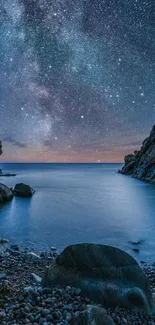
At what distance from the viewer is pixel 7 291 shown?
3777mm

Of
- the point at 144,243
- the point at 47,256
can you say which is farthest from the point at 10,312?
the point at 144,243

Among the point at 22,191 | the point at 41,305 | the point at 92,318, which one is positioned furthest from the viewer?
the point at 22,191

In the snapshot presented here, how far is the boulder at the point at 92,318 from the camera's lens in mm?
2773

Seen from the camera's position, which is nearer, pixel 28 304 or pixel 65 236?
pixel 28 304

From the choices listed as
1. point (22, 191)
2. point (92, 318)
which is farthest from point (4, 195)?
point (92, 318)

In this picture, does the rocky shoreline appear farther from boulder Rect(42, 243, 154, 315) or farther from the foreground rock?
the foreground rock

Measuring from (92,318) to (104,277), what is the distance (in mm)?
1167

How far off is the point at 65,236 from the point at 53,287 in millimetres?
5582

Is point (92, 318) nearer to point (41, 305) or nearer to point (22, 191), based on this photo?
point (41, 305)

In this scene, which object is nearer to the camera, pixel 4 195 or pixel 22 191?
pixel 4 195

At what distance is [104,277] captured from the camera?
12.8 ft

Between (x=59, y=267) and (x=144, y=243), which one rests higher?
(x=59, y=267)

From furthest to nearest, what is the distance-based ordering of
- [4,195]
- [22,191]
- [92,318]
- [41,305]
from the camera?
[22,191], [4,195], [41,305], [92,318]

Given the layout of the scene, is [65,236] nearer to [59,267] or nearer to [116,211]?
[59,267]
